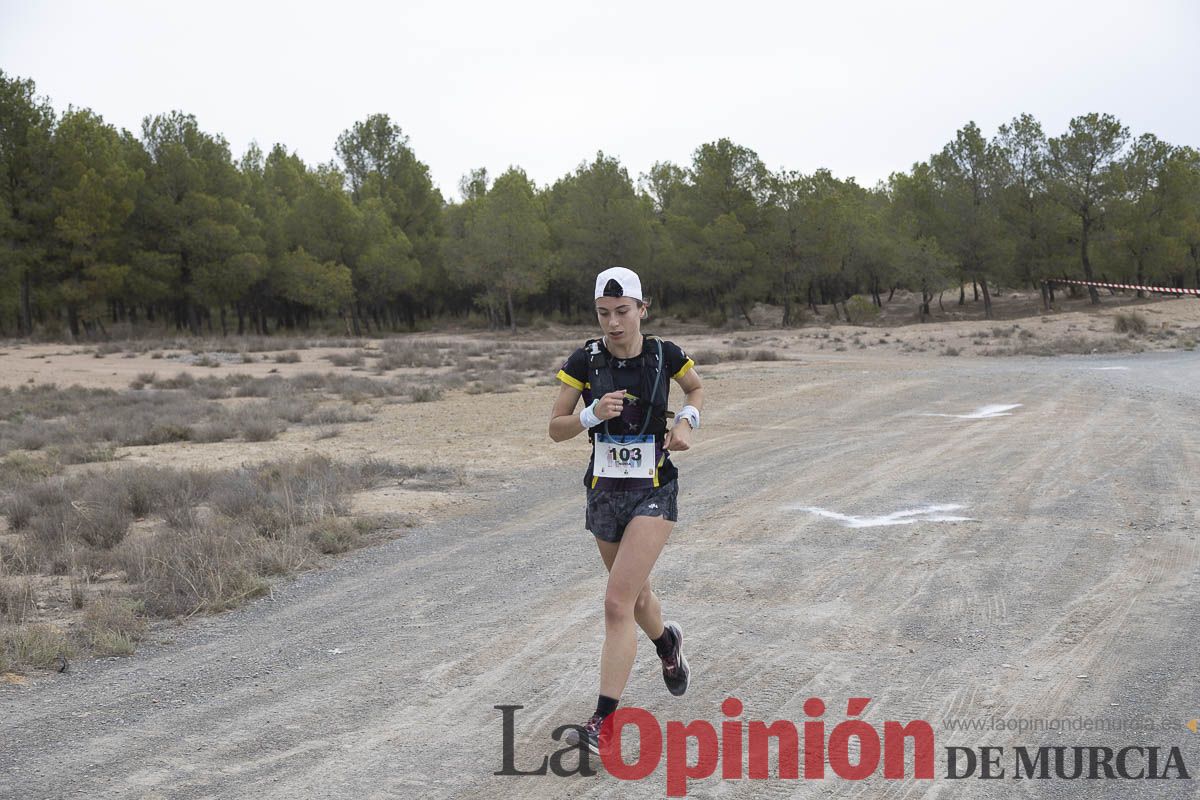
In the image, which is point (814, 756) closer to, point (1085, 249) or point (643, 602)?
point (643, 602)

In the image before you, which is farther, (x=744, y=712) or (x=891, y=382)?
(x=891, y=382)

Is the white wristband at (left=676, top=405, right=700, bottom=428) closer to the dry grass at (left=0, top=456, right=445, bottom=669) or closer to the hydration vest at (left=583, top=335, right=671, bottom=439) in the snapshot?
the hydration vest at (left=583, top=335, right=671, bottom=439)

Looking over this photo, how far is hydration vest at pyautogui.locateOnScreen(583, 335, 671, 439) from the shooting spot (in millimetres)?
4469

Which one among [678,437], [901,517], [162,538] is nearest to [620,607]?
A: [678,437]

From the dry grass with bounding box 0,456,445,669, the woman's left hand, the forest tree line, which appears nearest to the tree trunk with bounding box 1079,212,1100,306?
the forest tree line

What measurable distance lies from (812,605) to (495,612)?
2.07m

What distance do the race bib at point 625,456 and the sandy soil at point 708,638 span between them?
4.13 feet

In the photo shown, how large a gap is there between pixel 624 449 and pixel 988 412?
1391 cm

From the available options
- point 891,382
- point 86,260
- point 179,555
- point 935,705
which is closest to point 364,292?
point 86,260

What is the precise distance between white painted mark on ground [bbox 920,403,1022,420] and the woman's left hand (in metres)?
12.9

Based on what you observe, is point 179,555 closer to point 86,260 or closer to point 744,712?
point 744,712

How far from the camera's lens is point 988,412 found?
16.9 metres

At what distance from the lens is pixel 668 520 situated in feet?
14.8

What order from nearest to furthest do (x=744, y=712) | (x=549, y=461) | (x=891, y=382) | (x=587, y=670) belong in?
(x=744, y=712)
(x=587, y=670)
(x=549, y=461)
(x=891, y=382)
